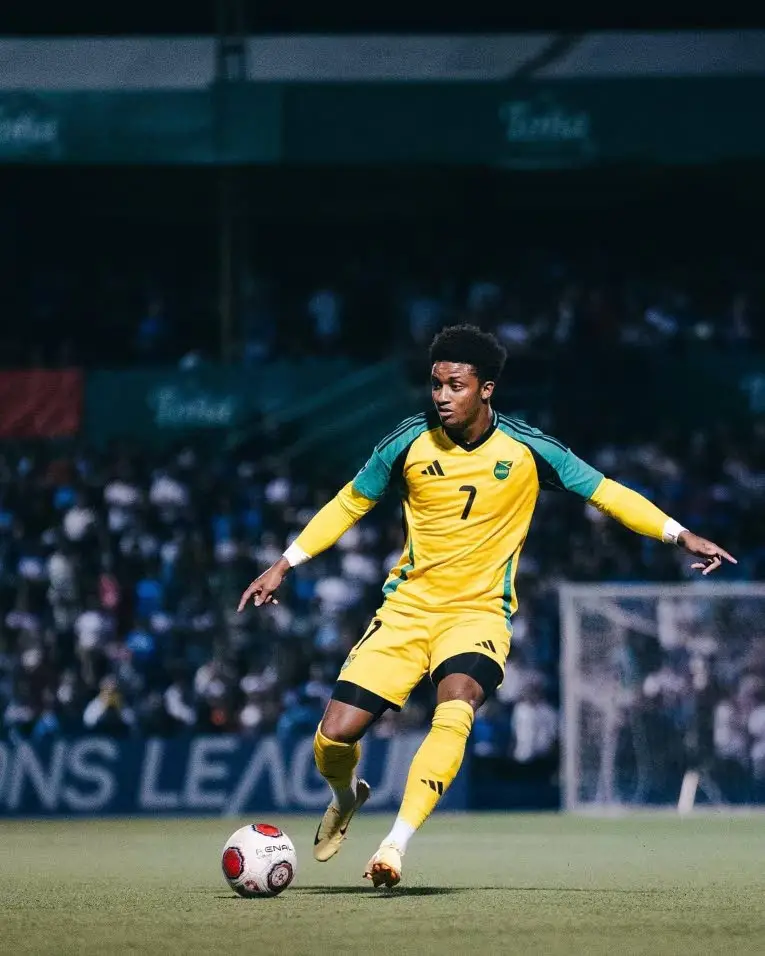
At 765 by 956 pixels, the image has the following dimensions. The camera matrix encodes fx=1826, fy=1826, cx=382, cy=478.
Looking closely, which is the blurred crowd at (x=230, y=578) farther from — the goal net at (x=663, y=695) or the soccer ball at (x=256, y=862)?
the soccer ball at (x=256, y=862)

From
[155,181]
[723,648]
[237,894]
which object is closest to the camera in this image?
[237,894]

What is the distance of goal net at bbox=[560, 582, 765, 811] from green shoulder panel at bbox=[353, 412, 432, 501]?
31.9 ft

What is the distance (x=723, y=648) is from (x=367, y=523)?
507 cm

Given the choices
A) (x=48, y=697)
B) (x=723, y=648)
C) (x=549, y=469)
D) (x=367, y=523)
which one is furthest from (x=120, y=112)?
(x=549, y=469)

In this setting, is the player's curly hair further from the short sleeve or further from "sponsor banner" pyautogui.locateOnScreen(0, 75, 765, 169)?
"sponsor banner" pyautogui.locateOnScreen(0, 75, 765, 169)

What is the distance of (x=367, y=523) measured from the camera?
68.7 ft

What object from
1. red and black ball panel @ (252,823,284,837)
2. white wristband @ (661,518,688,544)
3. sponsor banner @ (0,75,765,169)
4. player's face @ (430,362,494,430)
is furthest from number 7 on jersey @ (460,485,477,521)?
sponsor banner @ (0,75,765,169)

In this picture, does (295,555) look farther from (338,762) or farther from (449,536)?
(338,762)

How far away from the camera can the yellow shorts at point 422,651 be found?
24.6ft

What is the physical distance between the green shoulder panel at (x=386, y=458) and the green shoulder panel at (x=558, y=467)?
37 centimetres

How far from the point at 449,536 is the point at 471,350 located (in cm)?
81

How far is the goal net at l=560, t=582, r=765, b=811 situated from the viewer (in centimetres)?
1691

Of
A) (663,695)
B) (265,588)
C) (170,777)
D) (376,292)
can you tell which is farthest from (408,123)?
(265,588)

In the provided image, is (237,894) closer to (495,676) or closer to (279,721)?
(495,676)
